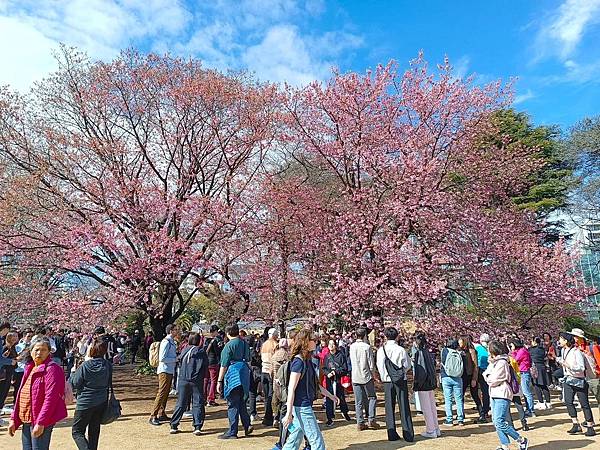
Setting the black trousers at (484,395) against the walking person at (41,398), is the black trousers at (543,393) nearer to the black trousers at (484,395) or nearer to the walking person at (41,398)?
the black trousers at (484,395)

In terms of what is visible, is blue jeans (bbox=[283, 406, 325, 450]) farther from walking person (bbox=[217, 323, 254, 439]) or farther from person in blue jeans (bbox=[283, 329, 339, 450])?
walking person (bbox=[217, 323, 254, 439])

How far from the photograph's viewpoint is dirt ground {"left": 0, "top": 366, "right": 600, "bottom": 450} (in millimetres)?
5984

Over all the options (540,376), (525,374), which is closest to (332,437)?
(525,374)

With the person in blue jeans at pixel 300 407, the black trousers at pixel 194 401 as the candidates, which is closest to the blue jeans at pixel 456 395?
the person in blue jeans at pixel 300 407

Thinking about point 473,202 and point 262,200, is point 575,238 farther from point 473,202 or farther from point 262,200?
point 262,200

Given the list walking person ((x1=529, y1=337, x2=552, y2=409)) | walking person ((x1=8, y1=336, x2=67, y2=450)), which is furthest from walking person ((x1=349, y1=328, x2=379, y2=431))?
walking person ((x1=8, y1=336, x2=67, y2=450))

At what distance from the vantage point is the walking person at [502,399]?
541 centimetres

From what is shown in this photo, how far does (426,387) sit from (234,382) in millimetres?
2912

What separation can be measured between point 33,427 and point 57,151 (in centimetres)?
982

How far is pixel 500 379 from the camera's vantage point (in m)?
5.58

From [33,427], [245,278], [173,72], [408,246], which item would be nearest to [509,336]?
[408,246]

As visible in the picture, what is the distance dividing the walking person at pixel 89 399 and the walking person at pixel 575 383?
21.3ft

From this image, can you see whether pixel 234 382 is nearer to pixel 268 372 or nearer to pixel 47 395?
pixel 268 372

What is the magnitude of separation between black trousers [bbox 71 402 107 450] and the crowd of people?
Answer: 11 mm
